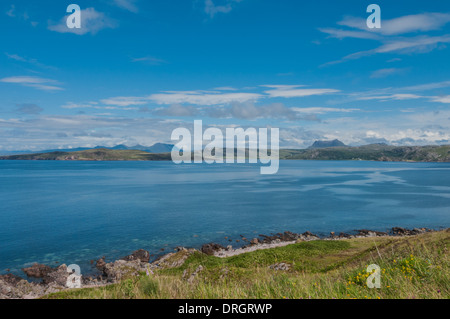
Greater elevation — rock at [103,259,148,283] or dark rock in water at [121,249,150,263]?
rock at [103,259,148,283]

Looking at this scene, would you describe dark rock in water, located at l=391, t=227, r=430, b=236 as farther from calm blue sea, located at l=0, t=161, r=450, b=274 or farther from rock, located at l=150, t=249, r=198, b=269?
rock, located at l=150, t=249, r=198, b=269

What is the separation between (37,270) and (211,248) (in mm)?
25404

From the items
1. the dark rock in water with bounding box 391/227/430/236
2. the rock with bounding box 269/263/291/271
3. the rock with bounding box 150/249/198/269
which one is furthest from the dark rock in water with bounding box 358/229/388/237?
the rock with bounding box 150/249/198/269

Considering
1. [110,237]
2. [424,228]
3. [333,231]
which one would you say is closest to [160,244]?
[110,237]

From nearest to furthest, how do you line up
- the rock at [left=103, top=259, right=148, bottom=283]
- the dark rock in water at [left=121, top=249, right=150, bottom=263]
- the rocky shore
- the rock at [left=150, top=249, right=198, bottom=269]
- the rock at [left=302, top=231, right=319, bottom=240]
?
the rocky shore < the rock at [left=103, top=259, right=148, bottom=283] < the rock at [left=150, top=249, right=198, bottom=269] < the dark rock in water at [left=121, top=249, right=150, bottom=263] < the rock at [left=302, top=231, right=319, bottom=240]

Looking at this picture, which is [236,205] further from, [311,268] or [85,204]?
[311,268]

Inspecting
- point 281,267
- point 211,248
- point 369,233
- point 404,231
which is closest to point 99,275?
point 211,248

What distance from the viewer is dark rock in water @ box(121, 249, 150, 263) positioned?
142 feet

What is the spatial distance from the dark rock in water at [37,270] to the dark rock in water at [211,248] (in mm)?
22406

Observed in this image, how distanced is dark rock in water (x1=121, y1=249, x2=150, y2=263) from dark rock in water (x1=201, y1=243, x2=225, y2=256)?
9.25 metres

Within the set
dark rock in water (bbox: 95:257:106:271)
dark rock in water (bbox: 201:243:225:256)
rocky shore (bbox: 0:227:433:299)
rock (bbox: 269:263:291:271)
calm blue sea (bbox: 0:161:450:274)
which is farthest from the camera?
calm blue sea (bbox: 0:161:450:274)

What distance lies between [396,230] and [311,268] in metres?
41.2

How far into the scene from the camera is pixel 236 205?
88.2m

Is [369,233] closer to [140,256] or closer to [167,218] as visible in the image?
[140,256]
